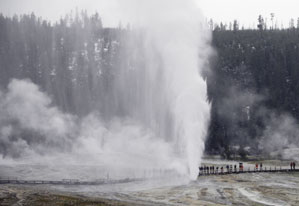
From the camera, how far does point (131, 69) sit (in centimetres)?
13612

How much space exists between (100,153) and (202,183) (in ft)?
149

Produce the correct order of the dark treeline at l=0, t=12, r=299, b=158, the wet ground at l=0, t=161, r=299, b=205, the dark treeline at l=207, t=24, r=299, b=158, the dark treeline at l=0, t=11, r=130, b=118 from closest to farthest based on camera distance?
the wet ground at l=0, t=161, r=299, b=205
the dark treeline at l=207, t=24, r=299, b=158
the dark treeline at l=0, t=12, r=299, b=158
the dark treeline at l=0, t=11, r=130, b=118

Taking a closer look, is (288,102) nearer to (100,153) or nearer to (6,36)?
(100,153)

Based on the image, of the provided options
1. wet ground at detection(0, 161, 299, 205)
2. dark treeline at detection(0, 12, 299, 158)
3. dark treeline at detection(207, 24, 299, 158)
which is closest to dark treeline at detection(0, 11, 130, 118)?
dark treeline at detection(0, 12, 299, 158)

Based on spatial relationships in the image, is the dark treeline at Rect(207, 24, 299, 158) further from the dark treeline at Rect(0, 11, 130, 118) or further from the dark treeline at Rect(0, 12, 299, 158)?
the dark treeline at Rect(0, 11, 130, 118)

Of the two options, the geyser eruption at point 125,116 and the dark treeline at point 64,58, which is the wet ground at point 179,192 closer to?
the geyser eruption at point 125,116

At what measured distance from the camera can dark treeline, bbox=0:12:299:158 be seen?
330 ft

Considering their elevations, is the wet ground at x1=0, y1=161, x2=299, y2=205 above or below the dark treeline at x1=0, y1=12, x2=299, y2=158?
below

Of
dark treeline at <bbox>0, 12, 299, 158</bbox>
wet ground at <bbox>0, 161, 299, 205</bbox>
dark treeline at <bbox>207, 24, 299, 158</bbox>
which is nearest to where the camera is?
wet ground at <bbox>0, 161, 299, 205</bbox>

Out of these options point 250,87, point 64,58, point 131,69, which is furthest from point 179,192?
point 64,58

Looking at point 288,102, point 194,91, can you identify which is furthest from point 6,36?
point 194,91

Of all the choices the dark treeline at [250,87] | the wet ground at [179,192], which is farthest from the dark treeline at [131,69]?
the wet ground at [179,192]

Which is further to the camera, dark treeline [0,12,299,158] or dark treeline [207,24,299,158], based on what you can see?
dark treeline [0,12,299,158]

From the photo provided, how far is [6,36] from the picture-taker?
140 m
